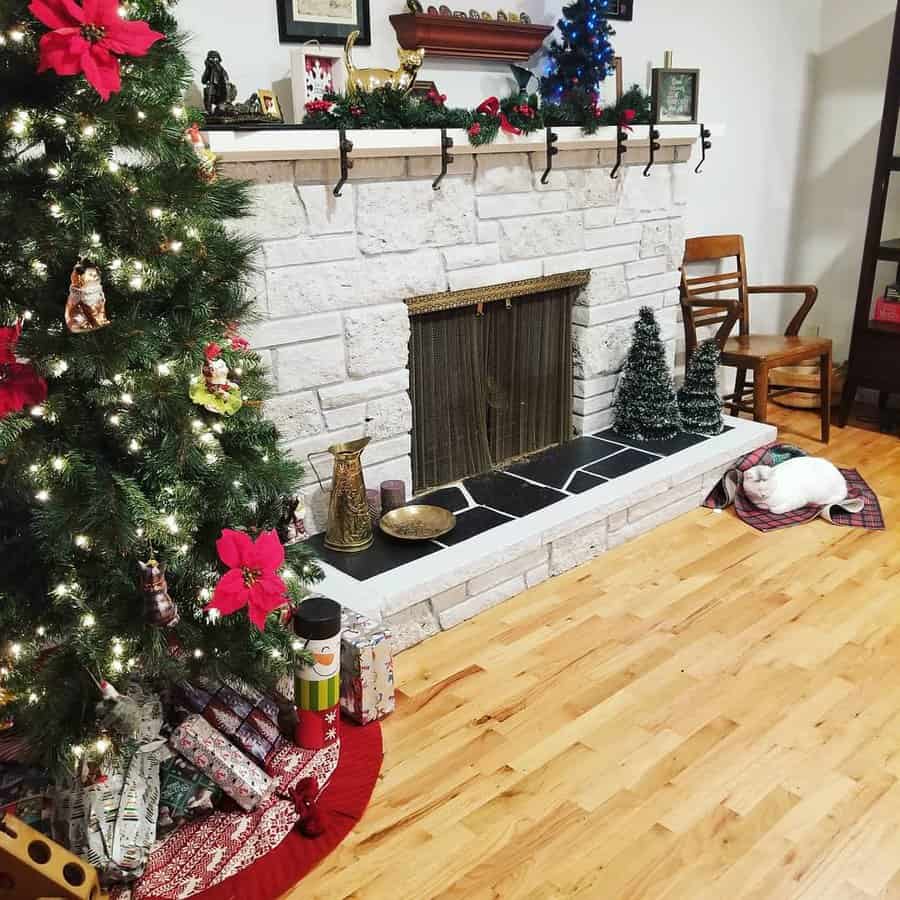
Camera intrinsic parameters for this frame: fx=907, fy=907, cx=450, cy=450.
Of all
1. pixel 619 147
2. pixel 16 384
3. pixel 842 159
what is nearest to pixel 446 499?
pixel 619 147

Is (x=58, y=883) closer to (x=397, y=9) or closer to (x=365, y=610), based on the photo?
(x=365, y=610)

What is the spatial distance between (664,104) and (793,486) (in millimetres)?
1527

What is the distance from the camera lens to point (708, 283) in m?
4.28

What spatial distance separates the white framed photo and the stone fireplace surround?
181 mm

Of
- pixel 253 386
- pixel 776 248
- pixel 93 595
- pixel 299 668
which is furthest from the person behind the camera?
pixel 776 248

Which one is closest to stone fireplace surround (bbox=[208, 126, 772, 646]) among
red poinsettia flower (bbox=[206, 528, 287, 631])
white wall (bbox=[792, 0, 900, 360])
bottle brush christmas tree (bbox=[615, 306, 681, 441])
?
bottle brush christmas tree (bbox=[615, 306, 681, 441])

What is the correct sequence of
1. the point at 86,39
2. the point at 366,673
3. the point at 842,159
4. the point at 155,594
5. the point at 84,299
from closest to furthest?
the point at 86,39, the point at 84,299, the point at 155,594, the point at 366,673, the point at 842,159

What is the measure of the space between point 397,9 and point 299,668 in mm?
2017

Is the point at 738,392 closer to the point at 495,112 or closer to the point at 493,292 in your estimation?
the point at 493,292

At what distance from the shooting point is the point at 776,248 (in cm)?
470

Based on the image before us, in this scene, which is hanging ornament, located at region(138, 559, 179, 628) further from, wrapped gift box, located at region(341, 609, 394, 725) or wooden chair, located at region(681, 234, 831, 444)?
wooden chair, located at region(681, 234, 831, 444)

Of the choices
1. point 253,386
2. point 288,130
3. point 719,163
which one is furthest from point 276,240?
point 719,163

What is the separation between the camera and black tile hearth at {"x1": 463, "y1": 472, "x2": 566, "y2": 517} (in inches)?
119

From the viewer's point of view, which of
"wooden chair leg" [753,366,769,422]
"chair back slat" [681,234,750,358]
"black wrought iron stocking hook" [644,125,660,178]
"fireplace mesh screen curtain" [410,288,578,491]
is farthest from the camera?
"chair back slat" [681,234,750,358]
